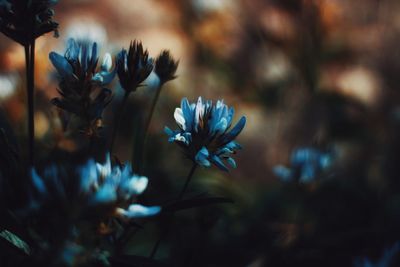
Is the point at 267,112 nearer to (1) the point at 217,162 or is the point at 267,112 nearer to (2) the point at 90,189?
(1) the point at 217,162

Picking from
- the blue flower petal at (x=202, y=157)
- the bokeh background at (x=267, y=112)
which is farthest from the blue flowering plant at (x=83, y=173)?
the bokeh background at (x=267, y=112)

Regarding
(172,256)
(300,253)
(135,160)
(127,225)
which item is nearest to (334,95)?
(300,253)

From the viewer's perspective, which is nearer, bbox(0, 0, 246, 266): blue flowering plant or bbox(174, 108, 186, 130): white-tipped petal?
bbox(0, 0, 246, 266): blue flowering plant

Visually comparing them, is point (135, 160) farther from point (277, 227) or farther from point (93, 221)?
point (277, 227)

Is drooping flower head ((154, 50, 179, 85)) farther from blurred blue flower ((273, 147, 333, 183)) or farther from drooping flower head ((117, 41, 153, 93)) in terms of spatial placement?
blurred blue flower ((273, 147, 333, 183))

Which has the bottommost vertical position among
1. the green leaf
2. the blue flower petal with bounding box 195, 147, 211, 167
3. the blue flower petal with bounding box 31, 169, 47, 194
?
the green leaf

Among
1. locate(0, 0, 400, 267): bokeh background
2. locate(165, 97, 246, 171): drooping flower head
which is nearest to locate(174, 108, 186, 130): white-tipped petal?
locate(165, 97, 246, 171): drooping flower head
